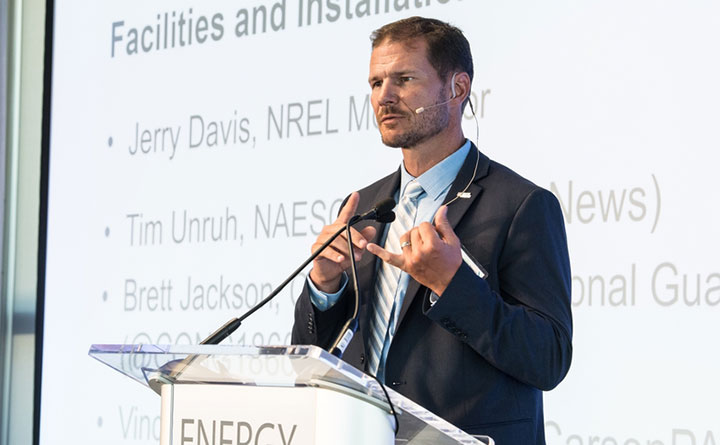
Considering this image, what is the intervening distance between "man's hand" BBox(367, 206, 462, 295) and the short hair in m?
0.57

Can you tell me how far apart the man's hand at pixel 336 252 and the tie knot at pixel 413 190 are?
10.2 inches

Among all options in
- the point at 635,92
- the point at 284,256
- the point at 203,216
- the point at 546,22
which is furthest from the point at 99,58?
the point at 635,92

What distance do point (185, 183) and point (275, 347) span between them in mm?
2711

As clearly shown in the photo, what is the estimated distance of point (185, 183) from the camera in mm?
4000

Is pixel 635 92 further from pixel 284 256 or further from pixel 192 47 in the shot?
pixel 192 47

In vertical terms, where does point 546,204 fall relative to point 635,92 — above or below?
below

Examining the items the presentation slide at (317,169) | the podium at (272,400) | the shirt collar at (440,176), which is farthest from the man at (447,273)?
the presentation slide at (317,169)

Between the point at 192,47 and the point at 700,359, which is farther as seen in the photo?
the point at 192,47

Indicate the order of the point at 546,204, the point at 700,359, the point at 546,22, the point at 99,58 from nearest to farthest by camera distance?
the point at 546,204 → the point at 700,359 → the point at 546,22 → the point at 99,58

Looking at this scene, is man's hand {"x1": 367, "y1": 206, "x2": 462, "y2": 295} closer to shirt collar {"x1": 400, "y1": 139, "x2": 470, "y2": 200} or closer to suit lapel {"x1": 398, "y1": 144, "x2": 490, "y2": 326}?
suit lapel {"x1": 398, "y1": 144, "x2": 490, "y2": 326}

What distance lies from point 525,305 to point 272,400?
716 mm

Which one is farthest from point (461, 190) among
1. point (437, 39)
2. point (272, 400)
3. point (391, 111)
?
point (272, 400)

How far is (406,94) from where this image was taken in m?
2.26

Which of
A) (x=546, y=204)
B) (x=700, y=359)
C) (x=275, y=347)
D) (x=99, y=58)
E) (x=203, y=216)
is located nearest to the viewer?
(x=275, y=347)
